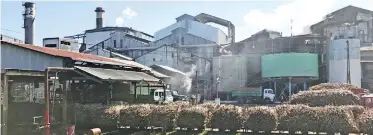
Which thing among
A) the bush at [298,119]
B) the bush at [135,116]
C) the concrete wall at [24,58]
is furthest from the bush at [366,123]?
the concrete wall at [24,58]

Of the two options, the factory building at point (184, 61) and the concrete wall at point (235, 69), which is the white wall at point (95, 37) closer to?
the factory building at point (184, 61)

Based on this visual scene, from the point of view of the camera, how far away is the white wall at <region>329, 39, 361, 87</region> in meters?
54.4

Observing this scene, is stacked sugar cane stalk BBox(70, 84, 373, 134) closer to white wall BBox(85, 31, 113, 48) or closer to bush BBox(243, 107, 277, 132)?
bush BBox(243, 107, 277, 132)

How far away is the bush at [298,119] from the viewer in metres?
14.6

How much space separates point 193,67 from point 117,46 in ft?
52.9

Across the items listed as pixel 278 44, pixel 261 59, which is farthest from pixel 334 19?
pixel 261 59

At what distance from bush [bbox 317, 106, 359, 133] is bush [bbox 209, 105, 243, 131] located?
10.5ft

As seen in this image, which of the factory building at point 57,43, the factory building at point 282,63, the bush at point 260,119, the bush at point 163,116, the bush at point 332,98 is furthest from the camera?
the factory building at point 282,63

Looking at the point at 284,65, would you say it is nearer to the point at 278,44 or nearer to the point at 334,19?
the point at 278,44

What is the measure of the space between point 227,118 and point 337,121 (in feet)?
14.1

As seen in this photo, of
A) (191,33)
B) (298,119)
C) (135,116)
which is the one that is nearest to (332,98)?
(298,119)

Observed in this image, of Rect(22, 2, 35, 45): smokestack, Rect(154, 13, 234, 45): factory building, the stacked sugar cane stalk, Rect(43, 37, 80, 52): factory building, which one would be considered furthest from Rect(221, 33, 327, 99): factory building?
the stacked sugar cane stalk

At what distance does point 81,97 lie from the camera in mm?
22203

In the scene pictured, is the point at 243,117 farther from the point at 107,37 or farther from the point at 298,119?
the point at 107,37
